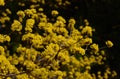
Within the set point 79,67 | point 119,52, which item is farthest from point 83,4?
point 79,67

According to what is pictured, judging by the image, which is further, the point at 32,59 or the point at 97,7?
the point at 97,7

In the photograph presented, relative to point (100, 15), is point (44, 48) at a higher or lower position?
lower

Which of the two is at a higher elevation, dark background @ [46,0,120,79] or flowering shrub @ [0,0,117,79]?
dark background @ [46,0,120,79]

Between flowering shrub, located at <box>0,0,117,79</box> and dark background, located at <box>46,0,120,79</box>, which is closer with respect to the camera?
flowering shrub, located at <box>0,0,117,79</box>

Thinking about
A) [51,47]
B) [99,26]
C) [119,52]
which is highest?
[99,26]

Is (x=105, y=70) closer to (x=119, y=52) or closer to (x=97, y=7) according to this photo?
(x=119, y=52)

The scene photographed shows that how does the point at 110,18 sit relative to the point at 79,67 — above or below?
above

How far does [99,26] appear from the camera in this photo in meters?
9.65

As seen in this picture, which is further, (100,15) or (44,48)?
(100,15)

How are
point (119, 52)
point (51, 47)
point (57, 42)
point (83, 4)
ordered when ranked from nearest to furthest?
point (51, 47) → point (57, 42) → point (119, 52) → point (83, 4)

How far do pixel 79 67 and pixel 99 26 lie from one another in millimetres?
2039

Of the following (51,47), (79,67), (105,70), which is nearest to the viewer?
(51,47)

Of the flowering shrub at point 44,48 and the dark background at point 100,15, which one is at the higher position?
the dark background at point 100,15

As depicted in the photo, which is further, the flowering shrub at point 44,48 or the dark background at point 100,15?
the dark background at point 100,15
